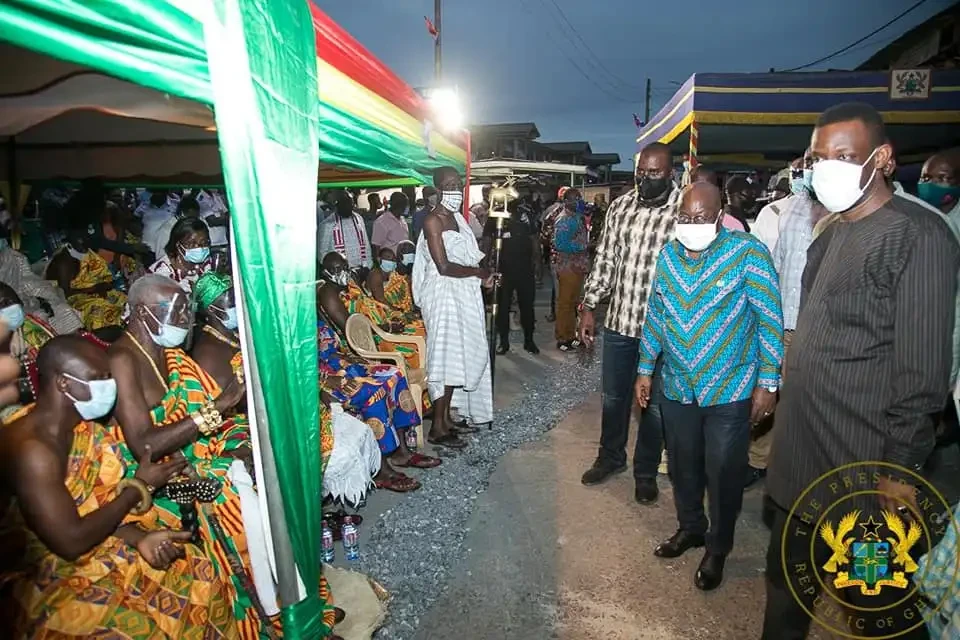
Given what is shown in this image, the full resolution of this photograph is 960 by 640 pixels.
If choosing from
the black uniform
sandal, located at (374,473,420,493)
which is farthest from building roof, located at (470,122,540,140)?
sandal, located at (374,473,420,493)

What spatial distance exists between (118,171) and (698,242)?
5173 millimetres

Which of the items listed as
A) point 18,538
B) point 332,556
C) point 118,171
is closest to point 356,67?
point 18,538

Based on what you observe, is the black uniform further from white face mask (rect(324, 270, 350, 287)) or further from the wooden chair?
white face mask (rect(324, 270, 350, 287))

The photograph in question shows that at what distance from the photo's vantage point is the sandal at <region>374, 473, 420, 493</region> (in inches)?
155

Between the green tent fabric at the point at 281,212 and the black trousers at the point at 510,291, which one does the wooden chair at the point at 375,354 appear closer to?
the green tent fabric at the point at 281,212

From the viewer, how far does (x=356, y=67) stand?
2697 millimetres

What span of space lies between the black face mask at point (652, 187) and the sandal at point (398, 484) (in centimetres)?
234

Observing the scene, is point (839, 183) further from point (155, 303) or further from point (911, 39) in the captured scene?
point (911, 39)

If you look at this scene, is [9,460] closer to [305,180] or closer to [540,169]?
[305,180]

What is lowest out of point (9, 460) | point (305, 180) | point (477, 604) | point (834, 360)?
point (477, 604)

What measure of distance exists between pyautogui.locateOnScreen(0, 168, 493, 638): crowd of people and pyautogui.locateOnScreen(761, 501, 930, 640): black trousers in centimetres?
173

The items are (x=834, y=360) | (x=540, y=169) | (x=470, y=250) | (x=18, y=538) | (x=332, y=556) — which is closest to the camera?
(x=18, y=538)

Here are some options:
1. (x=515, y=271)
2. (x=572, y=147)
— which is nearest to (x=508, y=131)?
(x=572, y=147)

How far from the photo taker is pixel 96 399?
191 centimetres
